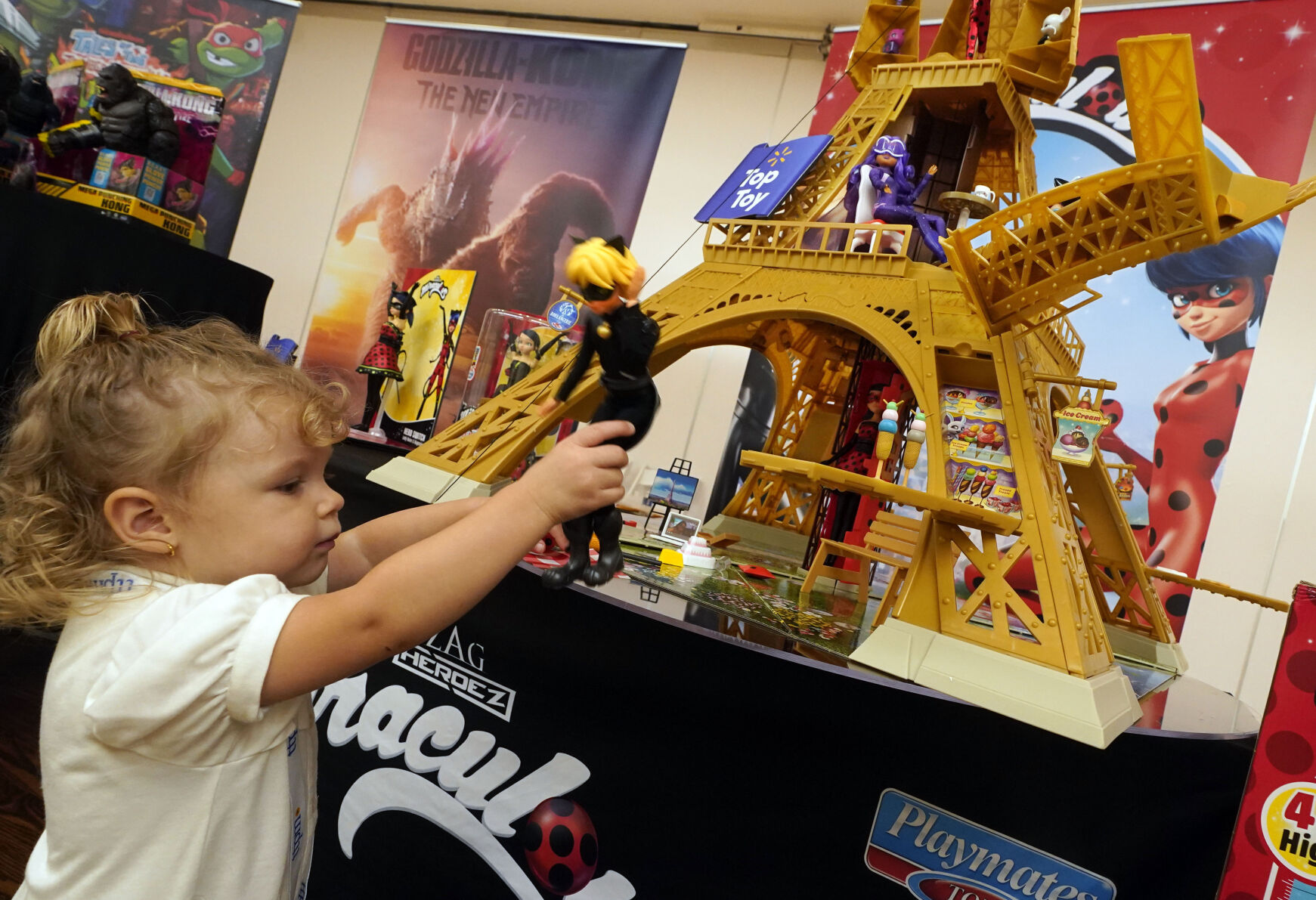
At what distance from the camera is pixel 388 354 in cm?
428

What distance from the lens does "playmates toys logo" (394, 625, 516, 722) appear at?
1600mm

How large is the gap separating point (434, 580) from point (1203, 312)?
329 cm

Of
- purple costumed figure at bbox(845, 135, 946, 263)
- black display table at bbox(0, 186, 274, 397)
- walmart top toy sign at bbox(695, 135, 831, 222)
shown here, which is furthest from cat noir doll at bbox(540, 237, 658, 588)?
black display table at bbox(0, 186, 274, 397)

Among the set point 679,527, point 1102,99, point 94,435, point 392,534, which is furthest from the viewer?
point 1102,99

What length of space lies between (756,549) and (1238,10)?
275 centimetres

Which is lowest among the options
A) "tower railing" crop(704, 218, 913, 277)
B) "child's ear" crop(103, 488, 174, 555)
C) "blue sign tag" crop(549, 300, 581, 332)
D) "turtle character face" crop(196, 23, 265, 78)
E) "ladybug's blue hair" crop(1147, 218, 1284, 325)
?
"child's ear" crop(103, 488, 174, 555)

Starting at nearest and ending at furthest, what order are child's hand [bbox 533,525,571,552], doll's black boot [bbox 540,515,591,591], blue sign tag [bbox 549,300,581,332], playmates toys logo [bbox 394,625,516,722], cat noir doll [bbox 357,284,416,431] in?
1. doll's black boot [bbox 540,515,591,591]
2. playmates toys logo [bbox 394,625,516,722]
3. child's hand [bbox 533,525,571,552]
4. blue sign tag [bbox 549,300,581,332]
5. cat noir doll [bbox 357,284,416,431]

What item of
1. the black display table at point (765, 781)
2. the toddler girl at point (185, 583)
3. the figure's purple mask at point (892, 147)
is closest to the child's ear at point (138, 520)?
the toddler girl at point (185, 583)

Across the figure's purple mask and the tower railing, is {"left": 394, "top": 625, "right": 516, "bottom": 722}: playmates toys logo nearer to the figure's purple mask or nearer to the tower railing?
the tower railing

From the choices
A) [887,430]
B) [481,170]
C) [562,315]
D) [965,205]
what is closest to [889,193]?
[965,205]

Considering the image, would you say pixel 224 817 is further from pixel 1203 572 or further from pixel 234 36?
pixel 234 36

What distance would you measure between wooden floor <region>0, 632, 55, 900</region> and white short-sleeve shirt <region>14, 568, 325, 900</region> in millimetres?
1210

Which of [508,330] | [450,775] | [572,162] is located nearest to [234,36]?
[572,162]

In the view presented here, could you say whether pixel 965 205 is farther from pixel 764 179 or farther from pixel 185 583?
pixel 185 583
